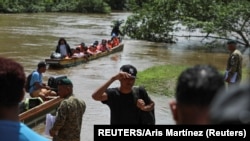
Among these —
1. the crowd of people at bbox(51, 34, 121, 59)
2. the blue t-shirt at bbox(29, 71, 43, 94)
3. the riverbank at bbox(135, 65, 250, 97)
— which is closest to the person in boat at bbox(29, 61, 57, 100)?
the blue t-shirt at bbox(29, 71, 43, 94)

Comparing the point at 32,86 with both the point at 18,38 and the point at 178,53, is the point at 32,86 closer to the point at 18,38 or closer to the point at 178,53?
the point at 178,53

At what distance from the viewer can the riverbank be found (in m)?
14.3

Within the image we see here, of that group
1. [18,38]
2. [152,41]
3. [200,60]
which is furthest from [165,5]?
[18,38]

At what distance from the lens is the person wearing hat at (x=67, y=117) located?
5.42 meters

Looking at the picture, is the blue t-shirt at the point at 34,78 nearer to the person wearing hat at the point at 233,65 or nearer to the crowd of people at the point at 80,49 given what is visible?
the person wearing hat at the point at 233,65

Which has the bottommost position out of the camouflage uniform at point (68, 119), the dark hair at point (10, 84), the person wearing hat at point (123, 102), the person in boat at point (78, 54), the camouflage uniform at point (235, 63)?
the person in boat at point (78, 54)

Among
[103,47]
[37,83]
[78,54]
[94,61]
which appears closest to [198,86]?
[37,83]

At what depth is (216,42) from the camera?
29688 millimetres

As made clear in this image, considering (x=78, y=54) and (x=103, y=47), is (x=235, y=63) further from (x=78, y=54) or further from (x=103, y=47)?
(x=103, y=47)

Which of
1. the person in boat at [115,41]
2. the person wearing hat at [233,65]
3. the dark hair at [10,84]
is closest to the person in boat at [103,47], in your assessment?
the person in boat at [115,41]

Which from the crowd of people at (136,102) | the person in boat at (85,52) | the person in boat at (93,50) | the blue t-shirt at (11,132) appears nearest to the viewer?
the crowd of people at (136,102)

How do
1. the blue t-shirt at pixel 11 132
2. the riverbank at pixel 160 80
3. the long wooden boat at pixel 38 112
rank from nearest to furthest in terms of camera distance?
the blue t-shirt at pixel 11 132, the long wooden boat at pixel 38 112, the riverbank at pixel 160 80

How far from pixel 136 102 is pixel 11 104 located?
99.4 inches

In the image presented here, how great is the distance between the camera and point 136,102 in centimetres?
490
